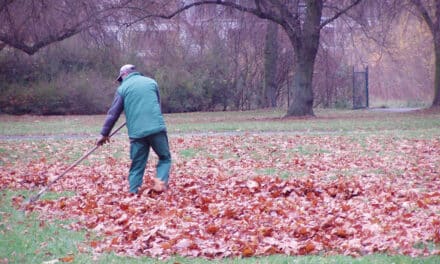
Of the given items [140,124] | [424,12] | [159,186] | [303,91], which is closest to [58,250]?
[159,186]

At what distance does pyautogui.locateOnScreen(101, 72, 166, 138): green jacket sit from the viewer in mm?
9805

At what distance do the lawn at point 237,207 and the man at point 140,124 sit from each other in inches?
10.3

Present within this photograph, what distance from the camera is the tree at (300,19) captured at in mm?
28264

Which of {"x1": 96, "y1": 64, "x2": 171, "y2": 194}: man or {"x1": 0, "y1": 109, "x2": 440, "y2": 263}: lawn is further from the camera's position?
{"x1": 96, "y1": 64, "x2": 171, "y2": 194}: man

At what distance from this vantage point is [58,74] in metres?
38.3

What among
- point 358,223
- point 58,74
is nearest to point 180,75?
point 58,74

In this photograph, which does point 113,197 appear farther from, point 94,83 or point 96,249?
point 94,83

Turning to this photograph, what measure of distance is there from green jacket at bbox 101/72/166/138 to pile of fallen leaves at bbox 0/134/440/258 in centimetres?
87

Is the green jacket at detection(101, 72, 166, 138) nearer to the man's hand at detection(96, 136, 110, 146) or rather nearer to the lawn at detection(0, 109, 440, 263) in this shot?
the man's hand at detection(96, 136, 110, 146)

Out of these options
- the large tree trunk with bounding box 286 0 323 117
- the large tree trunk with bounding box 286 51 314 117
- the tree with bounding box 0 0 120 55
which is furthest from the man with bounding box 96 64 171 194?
the large tree trunk with bounding box 286 51 314 117

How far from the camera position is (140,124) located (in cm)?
980

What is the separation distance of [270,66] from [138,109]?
29.4m

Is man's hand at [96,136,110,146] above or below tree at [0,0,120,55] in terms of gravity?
below

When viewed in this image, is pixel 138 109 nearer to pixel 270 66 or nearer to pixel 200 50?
pixel 270 66
